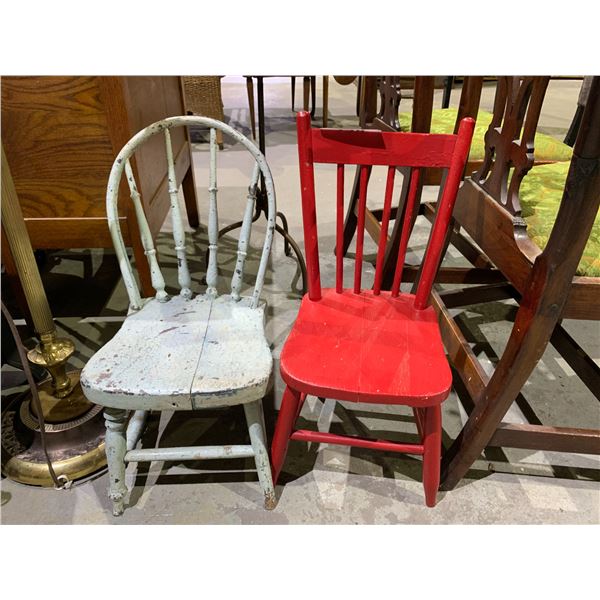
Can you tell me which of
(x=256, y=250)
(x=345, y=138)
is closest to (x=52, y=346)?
(x=345, y=138)

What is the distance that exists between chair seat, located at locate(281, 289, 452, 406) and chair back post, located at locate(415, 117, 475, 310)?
0.07m

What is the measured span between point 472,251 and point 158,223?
3.77ft

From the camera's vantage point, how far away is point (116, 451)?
1.07 metres

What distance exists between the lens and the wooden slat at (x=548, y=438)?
3.55ft

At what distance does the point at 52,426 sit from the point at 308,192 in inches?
36.7

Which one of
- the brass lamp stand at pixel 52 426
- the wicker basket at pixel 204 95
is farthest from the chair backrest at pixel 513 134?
the wicker basket at pixel 204 95

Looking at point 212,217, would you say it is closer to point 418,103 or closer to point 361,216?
point 361,216

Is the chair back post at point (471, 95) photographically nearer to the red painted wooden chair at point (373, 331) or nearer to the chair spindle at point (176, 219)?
the red painted wooden chair at point (373, 331)

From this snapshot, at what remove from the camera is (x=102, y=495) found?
1201mm

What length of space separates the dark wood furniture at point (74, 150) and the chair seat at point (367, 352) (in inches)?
25.5

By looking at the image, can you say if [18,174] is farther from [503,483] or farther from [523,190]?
[503,483]

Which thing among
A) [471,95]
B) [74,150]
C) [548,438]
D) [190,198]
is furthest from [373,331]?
[190,198]

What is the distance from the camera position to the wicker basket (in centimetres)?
318

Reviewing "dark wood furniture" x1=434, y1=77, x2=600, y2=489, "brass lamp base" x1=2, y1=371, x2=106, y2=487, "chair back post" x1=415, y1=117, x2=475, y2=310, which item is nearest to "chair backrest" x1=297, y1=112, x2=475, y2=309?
Result: "chair back post" x1=415, y1=117, x2=475, y2=310
